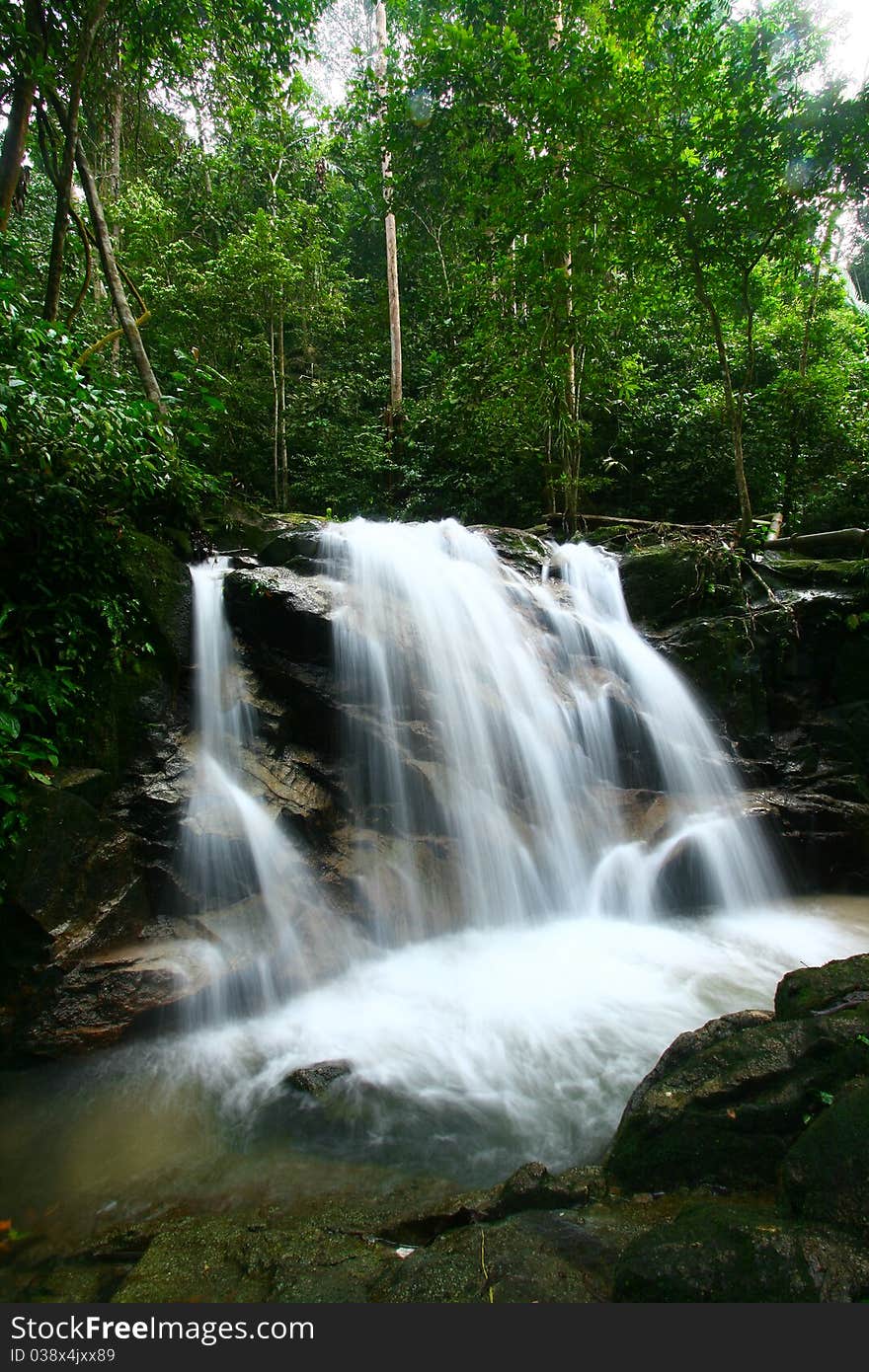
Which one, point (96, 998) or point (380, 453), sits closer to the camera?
point (96, 998)

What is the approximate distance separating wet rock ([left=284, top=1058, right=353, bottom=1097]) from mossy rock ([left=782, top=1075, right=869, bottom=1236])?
2301mm

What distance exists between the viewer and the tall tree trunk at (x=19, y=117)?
5289mm

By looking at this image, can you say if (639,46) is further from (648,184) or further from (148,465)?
(148,465)

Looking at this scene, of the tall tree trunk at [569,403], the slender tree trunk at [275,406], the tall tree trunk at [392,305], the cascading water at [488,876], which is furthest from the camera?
the tall tree trunk at [392,305]

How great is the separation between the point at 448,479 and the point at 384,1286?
12.6 m

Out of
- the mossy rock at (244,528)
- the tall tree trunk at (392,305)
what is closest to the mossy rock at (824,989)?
the mossy rock at (244,528)

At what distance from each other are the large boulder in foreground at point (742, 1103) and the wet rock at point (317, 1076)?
1536 mm

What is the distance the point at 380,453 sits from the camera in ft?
44.1

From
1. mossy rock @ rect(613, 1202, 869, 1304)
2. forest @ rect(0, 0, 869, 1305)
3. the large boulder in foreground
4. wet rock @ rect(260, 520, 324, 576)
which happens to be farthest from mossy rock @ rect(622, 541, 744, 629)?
mossy rock @ rect(613, 1202, 869, 1304)

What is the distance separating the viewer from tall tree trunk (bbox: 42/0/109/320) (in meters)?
5.21

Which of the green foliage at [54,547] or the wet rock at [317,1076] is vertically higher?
the green foliage at [54,547]

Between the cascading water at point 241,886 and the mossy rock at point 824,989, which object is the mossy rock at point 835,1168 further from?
the cascading water at point 241,886

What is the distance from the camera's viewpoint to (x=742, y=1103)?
2.37 m

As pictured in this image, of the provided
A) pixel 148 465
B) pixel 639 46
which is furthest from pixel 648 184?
pixel 148 465
